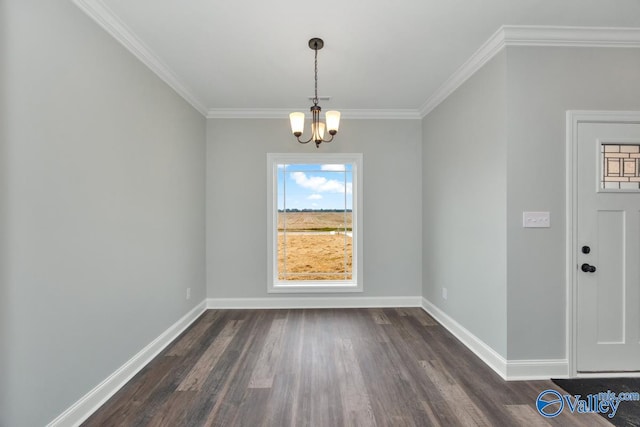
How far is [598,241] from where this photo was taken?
2.50 m

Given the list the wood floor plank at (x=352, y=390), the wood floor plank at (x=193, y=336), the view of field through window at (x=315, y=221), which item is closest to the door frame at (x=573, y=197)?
the wood floor plank at (x=352, y=390)

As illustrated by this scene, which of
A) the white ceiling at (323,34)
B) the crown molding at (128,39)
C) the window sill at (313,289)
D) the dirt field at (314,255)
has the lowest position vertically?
the window sill at (313,289)

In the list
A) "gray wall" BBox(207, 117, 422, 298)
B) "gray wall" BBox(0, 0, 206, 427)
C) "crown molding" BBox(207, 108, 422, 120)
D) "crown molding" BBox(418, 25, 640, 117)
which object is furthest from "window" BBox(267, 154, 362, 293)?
"crown molding" BBox(418, 25, 640, 117)

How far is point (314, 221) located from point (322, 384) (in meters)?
2.41

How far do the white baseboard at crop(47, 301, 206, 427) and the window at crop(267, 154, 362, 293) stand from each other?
5.04ft

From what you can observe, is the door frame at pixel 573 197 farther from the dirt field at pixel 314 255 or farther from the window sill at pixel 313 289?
the dirt field at pixel 314 255

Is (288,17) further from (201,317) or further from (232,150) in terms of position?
(201,317)

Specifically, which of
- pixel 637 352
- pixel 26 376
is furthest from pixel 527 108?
pixel 26 376

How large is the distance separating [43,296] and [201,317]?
2.41m

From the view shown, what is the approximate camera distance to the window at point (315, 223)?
436cm

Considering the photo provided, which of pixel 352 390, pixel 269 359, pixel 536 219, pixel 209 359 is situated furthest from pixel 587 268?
pixel 209 359

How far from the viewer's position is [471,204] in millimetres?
3080

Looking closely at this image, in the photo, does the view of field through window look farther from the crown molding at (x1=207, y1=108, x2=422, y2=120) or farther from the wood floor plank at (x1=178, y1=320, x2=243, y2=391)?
the wood floor plank at (x1=178, y1=320, x2=243, y2=391)

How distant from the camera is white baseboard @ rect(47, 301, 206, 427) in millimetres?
1932
